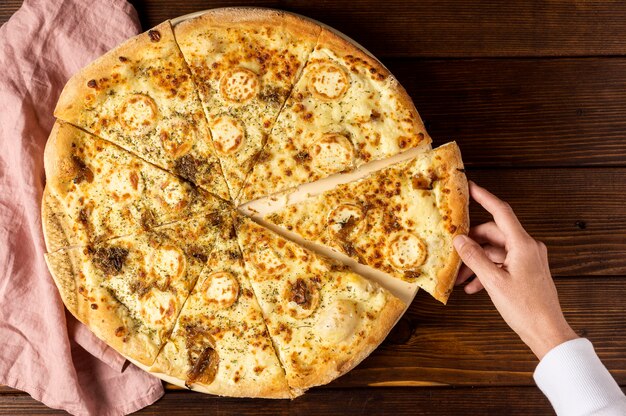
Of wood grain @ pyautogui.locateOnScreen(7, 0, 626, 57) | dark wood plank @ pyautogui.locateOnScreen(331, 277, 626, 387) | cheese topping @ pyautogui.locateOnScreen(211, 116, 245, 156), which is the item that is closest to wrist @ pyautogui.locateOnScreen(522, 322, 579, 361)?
dark wood plank @ pyautogui.locateOnScreen(331, 277, 626, 387)

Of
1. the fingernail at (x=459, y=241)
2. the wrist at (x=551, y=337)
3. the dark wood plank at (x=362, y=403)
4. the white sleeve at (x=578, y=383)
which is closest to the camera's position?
the white sleeve at (x=578, y=383)

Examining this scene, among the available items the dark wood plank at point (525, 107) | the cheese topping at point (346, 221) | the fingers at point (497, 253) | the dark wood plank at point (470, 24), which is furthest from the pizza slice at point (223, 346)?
the dark wood plank at point (470, 24)

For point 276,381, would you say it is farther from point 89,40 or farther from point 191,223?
point 89,40

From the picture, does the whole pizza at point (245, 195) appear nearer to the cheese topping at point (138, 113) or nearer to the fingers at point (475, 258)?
the cheese topping at point (138, 113)

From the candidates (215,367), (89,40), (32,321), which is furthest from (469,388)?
(89,40)

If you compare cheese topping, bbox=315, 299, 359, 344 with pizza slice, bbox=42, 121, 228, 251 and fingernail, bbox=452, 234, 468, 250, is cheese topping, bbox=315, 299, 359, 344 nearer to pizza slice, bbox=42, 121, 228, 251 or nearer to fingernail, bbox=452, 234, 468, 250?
fingernail, bbox=452, 234, 468, 250

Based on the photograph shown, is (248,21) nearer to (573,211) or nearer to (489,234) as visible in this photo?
(489,234)

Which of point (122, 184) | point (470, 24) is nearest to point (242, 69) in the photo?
point (122, 184)
